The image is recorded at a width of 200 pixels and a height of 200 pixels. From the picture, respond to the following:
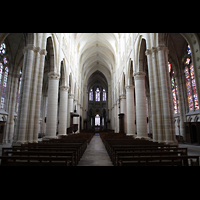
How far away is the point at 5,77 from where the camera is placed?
15.9m

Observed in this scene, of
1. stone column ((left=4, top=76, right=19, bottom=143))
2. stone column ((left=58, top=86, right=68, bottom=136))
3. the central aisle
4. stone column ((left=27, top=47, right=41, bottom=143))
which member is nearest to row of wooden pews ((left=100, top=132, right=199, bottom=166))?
the central aisle

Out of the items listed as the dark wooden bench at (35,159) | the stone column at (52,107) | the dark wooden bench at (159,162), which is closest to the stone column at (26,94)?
the dark wooden bench at (35,159)

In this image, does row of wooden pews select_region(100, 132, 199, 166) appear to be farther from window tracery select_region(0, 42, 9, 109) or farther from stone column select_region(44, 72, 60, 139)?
window tracery select_region(0, 42, 9, 109)

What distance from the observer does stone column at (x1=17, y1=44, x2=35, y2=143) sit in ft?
24.7

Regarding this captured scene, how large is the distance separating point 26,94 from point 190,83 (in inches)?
623

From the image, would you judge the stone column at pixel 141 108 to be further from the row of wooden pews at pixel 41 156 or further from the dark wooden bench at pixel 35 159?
the dark wooden bench at pixel 35 159

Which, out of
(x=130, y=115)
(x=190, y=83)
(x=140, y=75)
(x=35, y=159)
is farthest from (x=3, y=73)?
(x=190, y=83)

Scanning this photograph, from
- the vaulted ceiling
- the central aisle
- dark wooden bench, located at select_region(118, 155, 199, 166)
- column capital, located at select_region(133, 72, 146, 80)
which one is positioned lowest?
the central aisle

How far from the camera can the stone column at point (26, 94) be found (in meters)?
7.54

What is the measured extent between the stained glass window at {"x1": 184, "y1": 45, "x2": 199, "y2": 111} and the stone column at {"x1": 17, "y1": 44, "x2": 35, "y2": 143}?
1542 cm

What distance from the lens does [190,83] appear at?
15531mm

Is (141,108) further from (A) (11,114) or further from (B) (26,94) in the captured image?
(A) (11,114)
